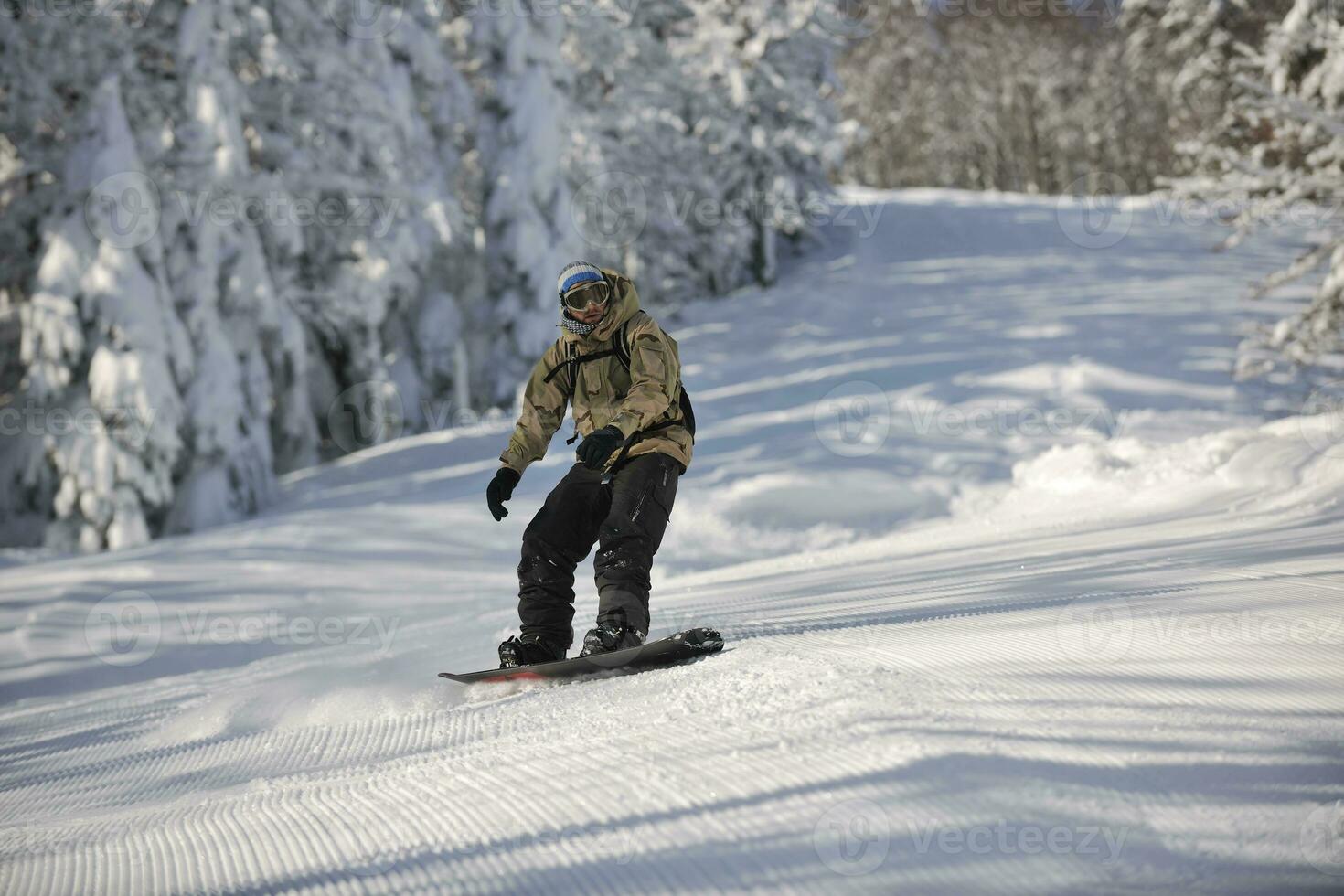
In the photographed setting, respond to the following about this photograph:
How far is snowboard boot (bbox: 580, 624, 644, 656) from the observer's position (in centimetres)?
418

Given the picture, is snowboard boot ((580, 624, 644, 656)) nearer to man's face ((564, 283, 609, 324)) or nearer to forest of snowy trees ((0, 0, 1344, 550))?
man's face ((564, 283, 609, 324))

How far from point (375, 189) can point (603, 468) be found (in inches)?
640

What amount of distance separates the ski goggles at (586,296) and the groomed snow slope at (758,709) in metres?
1.57

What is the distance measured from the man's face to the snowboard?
1.42 m

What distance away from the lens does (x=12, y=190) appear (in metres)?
14.7

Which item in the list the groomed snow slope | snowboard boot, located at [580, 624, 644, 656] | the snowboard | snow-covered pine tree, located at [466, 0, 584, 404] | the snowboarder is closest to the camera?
the groomed snow slope

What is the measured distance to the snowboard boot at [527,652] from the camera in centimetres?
442

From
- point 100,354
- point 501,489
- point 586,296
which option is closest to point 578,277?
point 586,296

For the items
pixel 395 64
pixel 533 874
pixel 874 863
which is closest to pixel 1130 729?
pixel 874 863

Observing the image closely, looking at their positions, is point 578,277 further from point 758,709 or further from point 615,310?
A: point 758,709

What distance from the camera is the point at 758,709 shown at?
120 inches

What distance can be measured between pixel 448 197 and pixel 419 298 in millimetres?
3900

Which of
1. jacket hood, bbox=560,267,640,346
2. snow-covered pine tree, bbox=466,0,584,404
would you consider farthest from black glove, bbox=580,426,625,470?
snow-covered pine tree, bbox=466,0,584,404

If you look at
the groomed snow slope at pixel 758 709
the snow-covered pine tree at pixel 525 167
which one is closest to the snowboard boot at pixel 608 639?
the groomed snow slope at pixel 758 709
